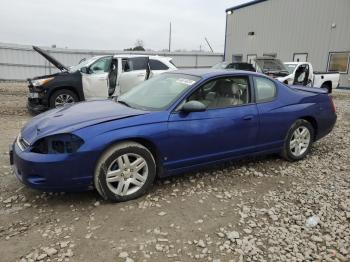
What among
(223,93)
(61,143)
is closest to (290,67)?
(223,93)

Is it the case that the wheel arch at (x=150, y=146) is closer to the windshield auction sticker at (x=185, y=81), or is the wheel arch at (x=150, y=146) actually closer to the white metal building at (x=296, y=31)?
the windshield auction sticker at (x=185, y=81)

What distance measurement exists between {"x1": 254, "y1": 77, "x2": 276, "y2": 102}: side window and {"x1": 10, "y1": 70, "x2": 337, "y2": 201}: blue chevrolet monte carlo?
0.02m

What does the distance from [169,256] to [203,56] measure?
23.8m

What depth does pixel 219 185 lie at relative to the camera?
13.7ft

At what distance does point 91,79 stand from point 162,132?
5.60m

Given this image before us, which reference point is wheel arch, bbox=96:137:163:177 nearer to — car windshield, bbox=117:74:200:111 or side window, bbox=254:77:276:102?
car windshield, bbox=117:74:200:111

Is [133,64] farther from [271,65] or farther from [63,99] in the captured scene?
[271,65]

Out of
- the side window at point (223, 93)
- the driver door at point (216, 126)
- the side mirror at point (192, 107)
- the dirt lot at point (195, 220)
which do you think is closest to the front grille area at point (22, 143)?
the dirt lot at point (195, 220)

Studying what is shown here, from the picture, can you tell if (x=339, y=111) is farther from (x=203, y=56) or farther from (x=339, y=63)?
(x=203, y=56)

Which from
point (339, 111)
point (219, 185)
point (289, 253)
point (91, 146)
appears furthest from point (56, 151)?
point (339, 111)

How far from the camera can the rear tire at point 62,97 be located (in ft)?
27.0

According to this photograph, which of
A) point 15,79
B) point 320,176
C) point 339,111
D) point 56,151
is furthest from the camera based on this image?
point 15,79

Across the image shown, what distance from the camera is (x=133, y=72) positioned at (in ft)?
29.8

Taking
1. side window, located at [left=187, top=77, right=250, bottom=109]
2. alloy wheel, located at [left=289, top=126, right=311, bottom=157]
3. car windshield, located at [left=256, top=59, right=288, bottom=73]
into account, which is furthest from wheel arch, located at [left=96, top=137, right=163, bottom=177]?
car windshield, located at [left=256, top=59, right=288, bottom=73]
